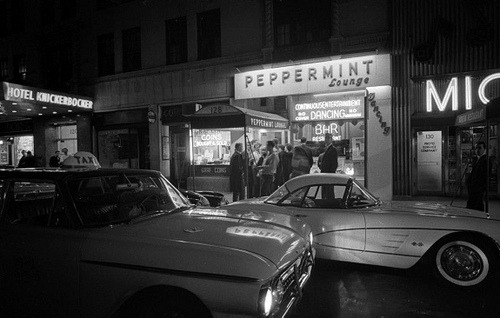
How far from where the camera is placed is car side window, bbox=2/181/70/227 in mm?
3284

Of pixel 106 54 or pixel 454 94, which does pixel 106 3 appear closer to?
pixel 106 54

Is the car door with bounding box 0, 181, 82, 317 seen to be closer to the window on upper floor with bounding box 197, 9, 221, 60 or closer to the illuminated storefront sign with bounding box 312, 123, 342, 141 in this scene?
the illuminated storefront sign with bounding box 312, 123, 342, 141

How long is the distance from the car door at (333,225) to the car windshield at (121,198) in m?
1.92

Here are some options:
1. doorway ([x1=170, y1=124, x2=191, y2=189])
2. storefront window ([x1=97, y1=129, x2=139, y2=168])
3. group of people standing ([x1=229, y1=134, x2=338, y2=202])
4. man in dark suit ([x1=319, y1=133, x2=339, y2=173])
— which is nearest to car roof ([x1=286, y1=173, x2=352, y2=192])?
man in dark suit ([x1=319, y1=133, x2=339, y2=173])

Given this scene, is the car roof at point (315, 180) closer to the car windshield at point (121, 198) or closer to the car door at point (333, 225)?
the car door at point (333, 225)

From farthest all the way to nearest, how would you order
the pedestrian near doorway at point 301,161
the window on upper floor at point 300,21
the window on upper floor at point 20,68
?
the window on upper floor at point 20,68 < the window on upper floor at point 300,21 < the pedestrian near doorway at point 301,161

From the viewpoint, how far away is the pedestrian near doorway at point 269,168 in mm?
11141

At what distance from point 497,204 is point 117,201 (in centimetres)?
1003

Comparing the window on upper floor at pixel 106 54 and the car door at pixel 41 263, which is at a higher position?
the window on upper floor at pixel 106 54

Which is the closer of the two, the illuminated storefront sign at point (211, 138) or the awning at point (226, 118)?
the awning at point (226, 118)

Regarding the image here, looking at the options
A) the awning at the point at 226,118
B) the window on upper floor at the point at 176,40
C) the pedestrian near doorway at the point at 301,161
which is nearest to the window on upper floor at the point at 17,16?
the window on upper floor at the point at 176,40

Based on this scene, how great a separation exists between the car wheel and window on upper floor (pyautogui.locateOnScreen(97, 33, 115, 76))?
1638 cm

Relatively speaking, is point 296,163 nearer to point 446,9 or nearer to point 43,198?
point 446,9

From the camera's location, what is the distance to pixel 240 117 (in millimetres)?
10031
